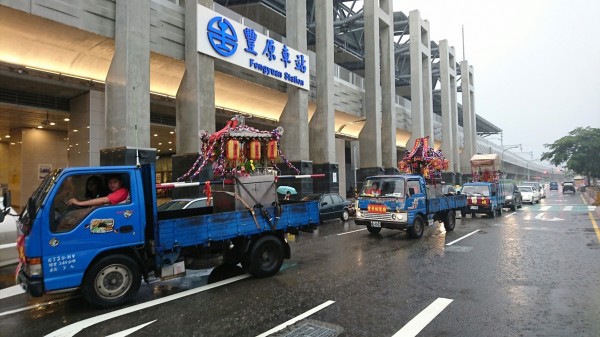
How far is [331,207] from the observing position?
17.6m

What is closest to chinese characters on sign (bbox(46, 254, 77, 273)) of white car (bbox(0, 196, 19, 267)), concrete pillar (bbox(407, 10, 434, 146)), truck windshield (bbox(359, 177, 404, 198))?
white car (bbox(0, 196, 19, 267))

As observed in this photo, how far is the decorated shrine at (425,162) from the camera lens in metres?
16.5

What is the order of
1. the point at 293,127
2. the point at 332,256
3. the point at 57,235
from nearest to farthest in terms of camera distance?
the point at 57,235
the point at 332,256
the point at 293,127

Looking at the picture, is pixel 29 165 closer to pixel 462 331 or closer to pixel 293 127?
pixel 293 127

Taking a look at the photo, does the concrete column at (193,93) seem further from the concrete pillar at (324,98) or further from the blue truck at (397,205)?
the concrete pillar at (324,98)

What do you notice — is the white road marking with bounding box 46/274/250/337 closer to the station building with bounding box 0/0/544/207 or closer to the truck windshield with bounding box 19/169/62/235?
the truck windshield with bounding box 19/169/62/235

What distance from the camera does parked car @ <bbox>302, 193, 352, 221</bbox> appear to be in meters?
17.2

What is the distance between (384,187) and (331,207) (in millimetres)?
5444

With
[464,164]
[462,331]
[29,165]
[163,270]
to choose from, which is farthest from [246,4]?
[464,164]

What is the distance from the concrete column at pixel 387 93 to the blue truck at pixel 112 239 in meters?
26.1

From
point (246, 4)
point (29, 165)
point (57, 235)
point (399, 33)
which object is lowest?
point (57, 235)

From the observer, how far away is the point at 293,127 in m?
22.8

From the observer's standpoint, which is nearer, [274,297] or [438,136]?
[274,297]

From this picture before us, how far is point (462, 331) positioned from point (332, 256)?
4.91 m
